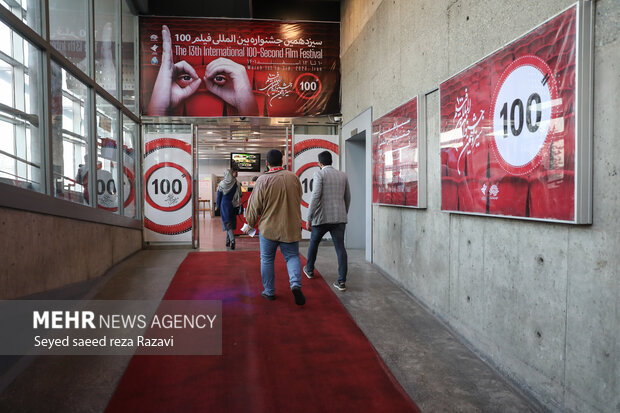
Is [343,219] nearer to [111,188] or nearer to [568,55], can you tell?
[568,55]

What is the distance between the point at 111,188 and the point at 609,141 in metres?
5.71

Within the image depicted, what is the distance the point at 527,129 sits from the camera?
7.52 feet

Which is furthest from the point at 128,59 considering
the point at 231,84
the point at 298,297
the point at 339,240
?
the point at 298,297

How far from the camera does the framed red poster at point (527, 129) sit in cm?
191

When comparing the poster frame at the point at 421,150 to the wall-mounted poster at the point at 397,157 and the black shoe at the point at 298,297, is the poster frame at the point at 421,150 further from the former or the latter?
the black shoe at the point at 298,297

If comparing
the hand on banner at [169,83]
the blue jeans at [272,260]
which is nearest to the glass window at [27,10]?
the blue jeans at [272,260]

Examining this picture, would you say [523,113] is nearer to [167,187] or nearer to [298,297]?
[298,297]

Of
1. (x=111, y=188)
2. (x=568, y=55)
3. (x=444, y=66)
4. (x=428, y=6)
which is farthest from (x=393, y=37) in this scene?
(x=111, y=188)

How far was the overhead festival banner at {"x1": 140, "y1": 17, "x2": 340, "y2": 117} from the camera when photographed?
7207 millimetres

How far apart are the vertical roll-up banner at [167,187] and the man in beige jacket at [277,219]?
393 centimetres

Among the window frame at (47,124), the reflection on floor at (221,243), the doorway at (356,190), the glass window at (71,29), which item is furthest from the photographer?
the reflection on floor at (221,243)

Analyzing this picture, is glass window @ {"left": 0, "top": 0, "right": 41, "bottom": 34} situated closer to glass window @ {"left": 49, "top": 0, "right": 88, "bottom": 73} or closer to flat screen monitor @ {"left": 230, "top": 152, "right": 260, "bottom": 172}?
glass window @ {"left": 49, "top": 0, "right": 88, "bottom": 73}

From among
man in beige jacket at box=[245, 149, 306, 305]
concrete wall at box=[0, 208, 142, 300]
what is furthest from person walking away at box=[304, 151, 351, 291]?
concrete wall at box=[0, 208, 142, 300]

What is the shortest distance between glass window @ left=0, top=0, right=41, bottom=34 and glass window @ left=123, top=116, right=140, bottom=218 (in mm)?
3064
